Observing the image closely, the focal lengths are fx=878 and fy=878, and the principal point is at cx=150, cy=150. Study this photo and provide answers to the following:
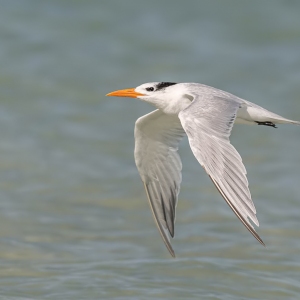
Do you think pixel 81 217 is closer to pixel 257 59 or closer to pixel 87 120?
pixel 87 120

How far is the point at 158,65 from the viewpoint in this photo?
15000mm

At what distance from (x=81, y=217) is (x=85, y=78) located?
13.2 ft

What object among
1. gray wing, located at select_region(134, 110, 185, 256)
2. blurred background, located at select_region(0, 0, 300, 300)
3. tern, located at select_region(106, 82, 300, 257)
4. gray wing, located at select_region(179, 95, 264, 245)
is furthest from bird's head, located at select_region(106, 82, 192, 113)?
blurred background, located at select_region(0, 0, 300, 300)

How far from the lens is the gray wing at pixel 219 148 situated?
6.43 metres

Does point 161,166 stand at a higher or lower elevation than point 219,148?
higher

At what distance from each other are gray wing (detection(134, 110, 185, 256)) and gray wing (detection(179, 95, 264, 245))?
1.32 m

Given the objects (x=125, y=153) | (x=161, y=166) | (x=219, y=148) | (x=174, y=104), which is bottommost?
(x=219, y=148)

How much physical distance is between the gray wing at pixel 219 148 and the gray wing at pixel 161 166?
1321mm

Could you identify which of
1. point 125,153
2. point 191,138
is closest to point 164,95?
point 191,138

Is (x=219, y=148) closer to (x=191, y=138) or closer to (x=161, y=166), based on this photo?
(x=191, y=138)

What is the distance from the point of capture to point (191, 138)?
712cm

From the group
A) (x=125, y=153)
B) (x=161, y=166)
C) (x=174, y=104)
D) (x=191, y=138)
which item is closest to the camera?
(x=191, y=138)

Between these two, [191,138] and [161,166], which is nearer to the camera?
[191,138]

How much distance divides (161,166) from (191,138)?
2.37 m
